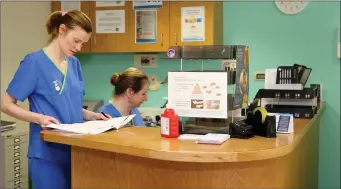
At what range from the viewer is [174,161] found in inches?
65.2

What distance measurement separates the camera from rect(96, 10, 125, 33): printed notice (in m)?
3.97

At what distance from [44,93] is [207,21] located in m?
2.01

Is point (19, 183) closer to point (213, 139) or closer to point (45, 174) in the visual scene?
point (45, 174)

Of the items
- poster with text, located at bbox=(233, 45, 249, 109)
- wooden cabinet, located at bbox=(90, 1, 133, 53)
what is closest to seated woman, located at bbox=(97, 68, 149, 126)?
poster with text, located at bbox=(233, 45, 249, 109)

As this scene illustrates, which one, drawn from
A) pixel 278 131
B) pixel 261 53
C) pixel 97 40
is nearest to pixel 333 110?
pixel 261 53

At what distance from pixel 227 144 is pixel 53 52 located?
3.29 feet

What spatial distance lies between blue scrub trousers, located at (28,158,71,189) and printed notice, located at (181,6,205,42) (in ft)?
6.59

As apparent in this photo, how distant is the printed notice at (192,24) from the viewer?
12.1ft

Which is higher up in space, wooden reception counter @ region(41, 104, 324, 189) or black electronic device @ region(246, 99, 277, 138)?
black electronic device @ region(246, 99, 277, 138)

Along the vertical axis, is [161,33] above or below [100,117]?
above

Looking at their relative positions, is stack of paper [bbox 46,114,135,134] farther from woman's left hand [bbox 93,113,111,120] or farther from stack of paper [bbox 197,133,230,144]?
stack of paper [bbox 197,133,230,144]

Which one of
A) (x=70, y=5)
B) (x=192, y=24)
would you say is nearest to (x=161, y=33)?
(x=192, y=24)

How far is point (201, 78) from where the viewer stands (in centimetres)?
175

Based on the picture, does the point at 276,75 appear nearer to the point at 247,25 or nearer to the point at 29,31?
the point at 247,25
